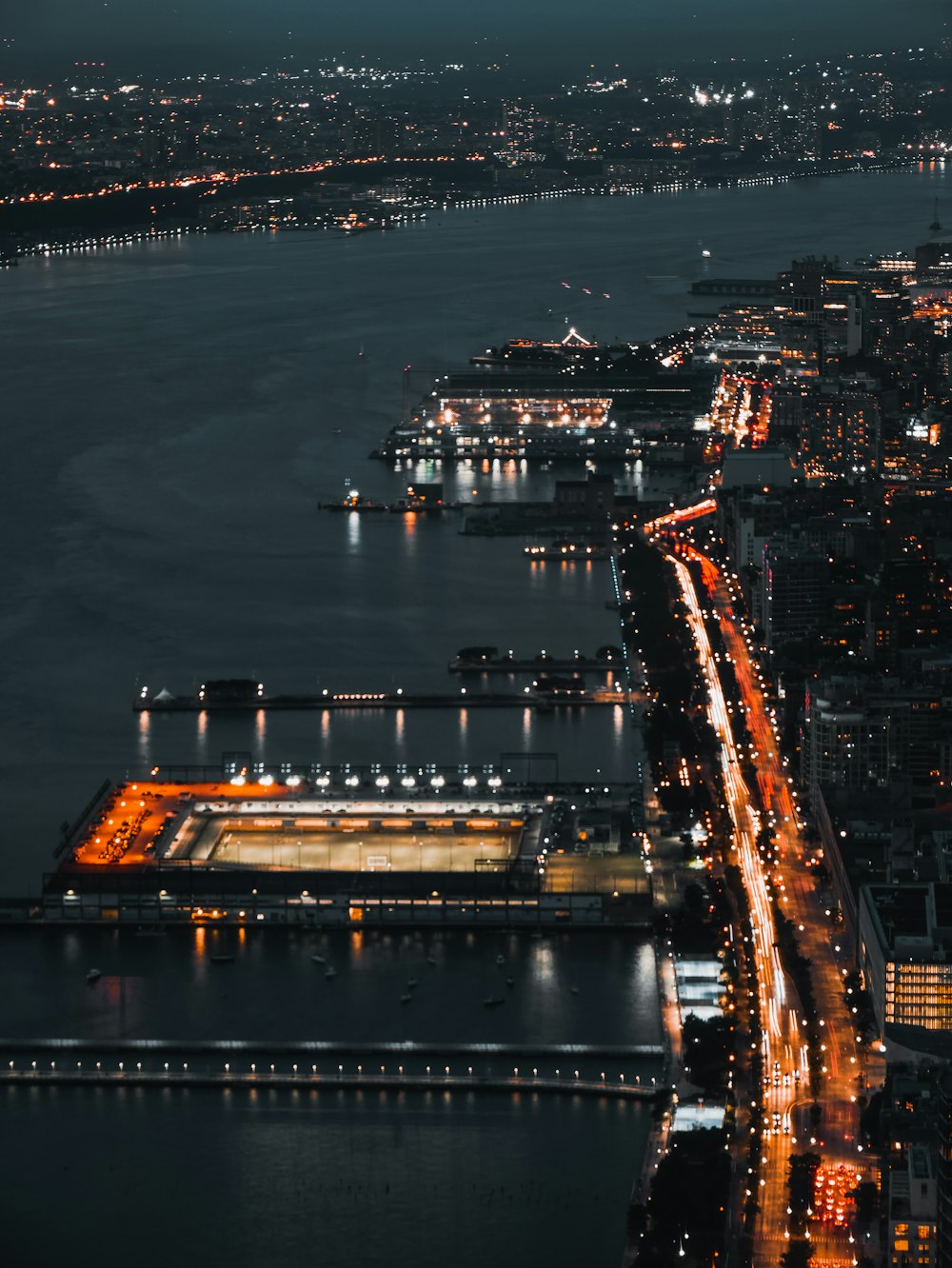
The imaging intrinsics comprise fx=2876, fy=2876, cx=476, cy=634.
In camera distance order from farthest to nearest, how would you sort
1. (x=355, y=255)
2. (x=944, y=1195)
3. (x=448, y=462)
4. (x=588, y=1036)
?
1. (x=355, y=255)
2. (x=448, y=462)
3. (x=588, y=1036)
4. (x=944, y=1195)

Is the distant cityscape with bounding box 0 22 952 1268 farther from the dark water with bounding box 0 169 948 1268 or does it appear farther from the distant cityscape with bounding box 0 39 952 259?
the distant cityscape with bounding box 0 39 952 259

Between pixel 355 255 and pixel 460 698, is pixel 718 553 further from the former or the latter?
pixel 355 255

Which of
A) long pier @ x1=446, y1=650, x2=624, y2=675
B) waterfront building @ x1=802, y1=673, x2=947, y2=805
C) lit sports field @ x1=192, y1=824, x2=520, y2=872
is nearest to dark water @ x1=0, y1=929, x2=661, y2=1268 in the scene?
lit sports field @ x1=192, y1=824, x2=520, y2=872

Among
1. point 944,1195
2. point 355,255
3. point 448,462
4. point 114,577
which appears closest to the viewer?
point 944,1195

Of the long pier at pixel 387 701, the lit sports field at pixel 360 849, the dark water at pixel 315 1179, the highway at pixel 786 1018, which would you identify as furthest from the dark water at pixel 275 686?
the lit sports field at pixel 360 849

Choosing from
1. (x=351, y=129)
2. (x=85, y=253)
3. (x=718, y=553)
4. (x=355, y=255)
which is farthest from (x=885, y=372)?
(x=351, y=129)

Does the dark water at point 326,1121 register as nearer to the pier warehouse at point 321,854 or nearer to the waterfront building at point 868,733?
the pier warehouse at point 321,854

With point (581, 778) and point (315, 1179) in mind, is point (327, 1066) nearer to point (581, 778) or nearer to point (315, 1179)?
point (315, 1179)
